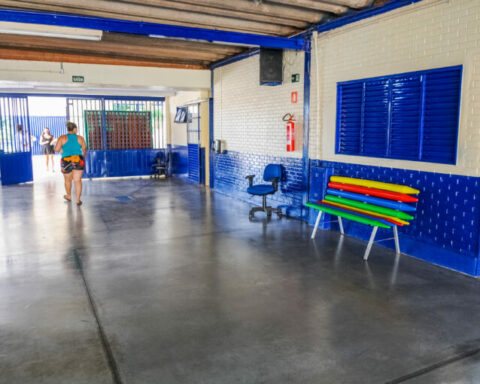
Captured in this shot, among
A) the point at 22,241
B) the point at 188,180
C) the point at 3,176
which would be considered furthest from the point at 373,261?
the point at 3,176

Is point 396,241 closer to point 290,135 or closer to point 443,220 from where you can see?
point 443,220

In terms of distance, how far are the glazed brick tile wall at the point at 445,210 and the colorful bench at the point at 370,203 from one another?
0.17 m

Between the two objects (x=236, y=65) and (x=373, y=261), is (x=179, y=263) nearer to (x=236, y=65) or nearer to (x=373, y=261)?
(x=373, y=261)

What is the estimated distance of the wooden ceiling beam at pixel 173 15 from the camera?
5.51m

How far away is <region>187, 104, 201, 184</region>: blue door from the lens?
11.6 metres

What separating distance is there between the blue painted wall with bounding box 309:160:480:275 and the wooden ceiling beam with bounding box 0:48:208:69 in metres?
6.49

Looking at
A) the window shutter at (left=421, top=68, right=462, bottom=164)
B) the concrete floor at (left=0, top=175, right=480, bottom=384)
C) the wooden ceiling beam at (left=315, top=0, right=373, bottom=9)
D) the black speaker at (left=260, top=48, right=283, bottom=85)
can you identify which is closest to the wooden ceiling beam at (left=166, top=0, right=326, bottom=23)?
the wooden ceiling beam at (left=315, top=0, right=373, bottom=9)

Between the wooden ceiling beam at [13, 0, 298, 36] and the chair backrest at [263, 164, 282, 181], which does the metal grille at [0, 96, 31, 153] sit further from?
the chair backrest at [263, 164, 282, 181]

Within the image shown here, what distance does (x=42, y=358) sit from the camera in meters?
2.80

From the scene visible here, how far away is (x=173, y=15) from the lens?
20.1 ft

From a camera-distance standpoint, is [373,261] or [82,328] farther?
[373,261]

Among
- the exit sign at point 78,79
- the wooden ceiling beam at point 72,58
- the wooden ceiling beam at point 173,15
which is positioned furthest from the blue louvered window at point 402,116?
the exit sign at point 78,79

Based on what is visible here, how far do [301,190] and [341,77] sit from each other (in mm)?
1994

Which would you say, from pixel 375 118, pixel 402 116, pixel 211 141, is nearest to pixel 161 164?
pixel 211 141
